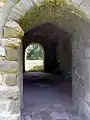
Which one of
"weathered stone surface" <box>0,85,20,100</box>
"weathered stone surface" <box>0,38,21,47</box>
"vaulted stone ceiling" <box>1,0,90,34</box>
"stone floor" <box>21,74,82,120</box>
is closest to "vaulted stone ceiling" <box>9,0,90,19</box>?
"vaulted stone ceiling" <box>1,0,90,34</box>

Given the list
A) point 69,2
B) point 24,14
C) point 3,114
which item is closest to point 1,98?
point 3,114

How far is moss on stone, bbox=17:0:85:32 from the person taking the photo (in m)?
2.32

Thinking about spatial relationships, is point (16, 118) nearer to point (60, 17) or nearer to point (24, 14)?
point (24, 14)

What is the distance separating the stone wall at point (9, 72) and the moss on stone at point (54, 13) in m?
0.22

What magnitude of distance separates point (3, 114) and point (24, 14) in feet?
3.26

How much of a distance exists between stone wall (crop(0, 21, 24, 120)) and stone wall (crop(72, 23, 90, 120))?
0.92m

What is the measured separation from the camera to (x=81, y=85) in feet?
10.4

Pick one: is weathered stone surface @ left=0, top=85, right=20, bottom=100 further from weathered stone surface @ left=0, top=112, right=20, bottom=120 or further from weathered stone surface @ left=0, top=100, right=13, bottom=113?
weathered stone surface @ left=0, top=112, right=20, bottom=120

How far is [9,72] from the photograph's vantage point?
214cm

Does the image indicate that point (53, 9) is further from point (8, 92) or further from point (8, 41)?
point (8, 92)

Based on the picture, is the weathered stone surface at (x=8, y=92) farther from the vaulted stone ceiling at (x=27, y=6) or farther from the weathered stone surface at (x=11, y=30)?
the vaulted stone ceiling at (x=27, y=6)

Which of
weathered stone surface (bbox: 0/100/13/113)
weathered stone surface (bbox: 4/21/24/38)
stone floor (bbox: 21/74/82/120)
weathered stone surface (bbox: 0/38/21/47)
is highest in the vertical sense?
weathered stone surface (bbox: 4/21/24/38)

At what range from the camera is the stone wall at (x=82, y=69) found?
2.80m

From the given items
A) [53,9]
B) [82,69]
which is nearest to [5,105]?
[53,9]
